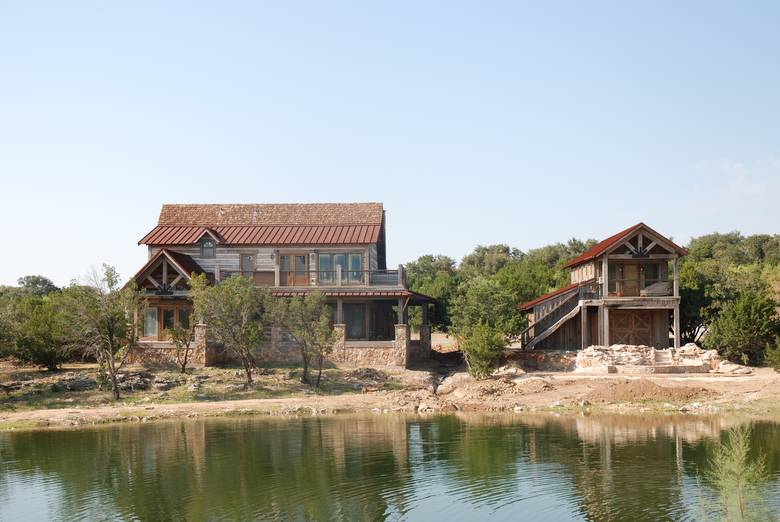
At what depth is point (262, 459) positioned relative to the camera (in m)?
25.2

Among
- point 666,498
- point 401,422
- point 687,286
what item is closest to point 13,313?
point 401,422

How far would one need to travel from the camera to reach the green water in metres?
19.2

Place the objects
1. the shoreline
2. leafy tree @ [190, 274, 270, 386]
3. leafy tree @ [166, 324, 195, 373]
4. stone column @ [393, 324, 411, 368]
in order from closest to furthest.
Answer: the shoreline < leafy tree @ [190, 274, 270, 386] < leafy tree @ [166, 324, 195, 373] < stone column @ [393, 324, 411, 368]

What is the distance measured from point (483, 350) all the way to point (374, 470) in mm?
18775

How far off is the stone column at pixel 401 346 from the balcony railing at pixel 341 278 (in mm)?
2917

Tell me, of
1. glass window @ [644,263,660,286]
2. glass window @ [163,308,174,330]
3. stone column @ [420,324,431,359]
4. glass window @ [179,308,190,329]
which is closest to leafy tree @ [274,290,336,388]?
glass window @ [179,308,190,329]

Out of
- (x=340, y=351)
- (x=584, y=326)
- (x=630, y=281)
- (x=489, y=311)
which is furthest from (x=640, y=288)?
(x=340, y=351)

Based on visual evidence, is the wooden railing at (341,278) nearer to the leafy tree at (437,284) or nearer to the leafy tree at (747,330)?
the leafy tree at (437,284)

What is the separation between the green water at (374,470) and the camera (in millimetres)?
19188

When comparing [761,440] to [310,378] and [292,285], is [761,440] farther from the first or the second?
[292,285]

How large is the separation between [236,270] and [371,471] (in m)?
28.0

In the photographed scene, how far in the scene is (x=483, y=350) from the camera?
41.4 m

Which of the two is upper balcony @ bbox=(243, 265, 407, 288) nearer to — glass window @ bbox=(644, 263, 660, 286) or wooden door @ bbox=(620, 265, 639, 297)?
wooden door @ bbox=(620, 265, 639, 297)

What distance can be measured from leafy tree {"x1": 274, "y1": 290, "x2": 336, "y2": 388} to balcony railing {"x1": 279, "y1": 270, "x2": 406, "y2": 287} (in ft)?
19.6
